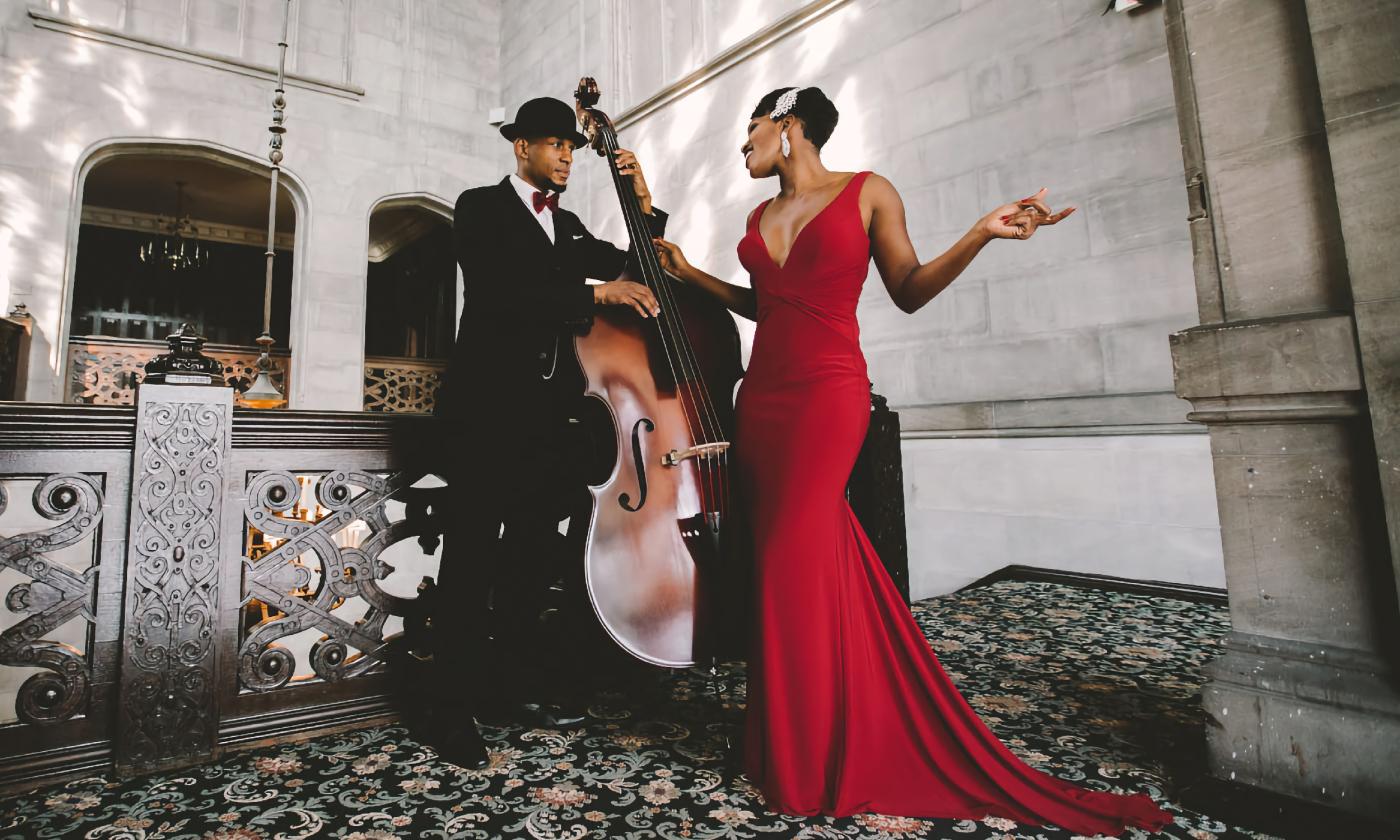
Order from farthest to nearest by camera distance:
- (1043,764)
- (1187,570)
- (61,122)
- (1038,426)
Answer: (61,122)
(1038,426)
(1187,570)
(1043,764)

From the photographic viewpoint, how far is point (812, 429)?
1552 mm

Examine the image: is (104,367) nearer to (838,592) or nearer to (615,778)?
(615,778)

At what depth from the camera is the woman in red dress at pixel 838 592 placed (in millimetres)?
1384

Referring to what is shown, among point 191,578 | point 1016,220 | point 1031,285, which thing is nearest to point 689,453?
point 1016,220

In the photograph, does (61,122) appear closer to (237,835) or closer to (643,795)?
(237,835)

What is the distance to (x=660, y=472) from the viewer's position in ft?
5.12

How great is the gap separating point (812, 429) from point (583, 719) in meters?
1.11

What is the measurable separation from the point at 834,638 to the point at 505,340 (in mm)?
1163

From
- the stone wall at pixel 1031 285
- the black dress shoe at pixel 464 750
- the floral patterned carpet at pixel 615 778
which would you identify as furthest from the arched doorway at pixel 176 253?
the black dress shoe at pixel 464 750

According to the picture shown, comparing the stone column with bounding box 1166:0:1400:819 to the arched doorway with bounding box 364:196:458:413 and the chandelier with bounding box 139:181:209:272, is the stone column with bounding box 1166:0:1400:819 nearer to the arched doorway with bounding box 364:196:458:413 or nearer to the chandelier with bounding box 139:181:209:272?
the arched doorway with bounding box 364:196:458:413

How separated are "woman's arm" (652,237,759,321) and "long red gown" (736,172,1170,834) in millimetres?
294

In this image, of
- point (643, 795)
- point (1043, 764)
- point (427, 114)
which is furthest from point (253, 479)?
point (427, 114)

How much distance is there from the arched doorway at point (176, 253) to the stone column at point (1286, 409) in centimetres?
910

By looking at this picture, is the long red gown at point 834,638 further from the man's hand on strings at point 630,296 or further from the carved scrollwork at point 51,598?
the carved scrollwork at point 51,598
